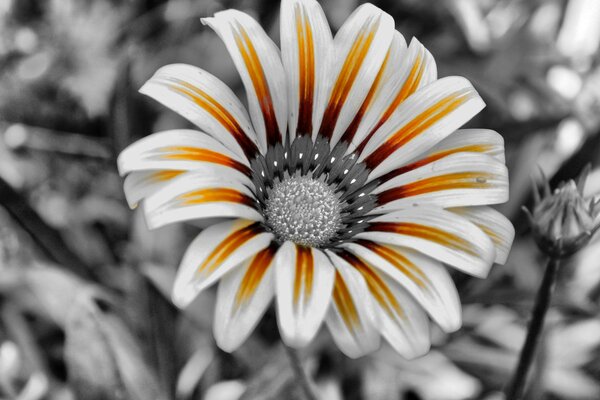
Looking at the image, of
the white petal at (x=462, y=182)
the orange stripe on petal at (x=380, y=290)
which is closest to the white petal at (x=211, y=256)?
the orange stripe on petal at (x=380, y=290)

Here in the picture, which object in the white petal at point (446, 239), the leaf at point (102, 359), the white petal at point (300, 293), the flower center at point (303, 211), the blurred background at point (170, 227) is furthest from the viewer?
the blurred background at point (170, 227)

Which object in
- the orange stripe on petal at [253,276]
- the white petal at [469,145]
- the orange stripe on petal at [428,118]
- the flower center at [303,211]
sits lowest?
the flower center at [303,211]

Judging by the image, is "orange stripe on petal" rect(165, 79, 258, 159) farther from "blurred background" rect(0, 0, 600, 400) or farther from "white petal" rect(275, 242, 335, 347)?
"blurred background" rect(0, 0, 600, 400)

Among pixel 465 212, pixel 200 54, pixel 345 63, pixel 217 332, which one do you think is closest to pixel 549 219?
pixel 465 212

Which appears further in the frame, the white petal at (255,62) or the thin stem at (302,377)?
the thin stem at (302,377)

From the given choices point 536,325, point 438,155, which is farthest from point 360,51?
point 536,325

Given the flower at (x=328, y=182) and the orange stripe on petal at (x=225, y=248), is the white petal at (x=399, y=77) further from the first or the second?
the orange stripe on petal at (x=225, y=248)

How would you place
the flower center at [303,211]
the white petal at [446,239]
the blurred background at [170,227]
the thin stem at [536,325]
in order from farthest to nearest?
the blurred background at [170,227] → the flower center at [303,211] → the thin stem at [536,325] → the white petal at [446,239]
